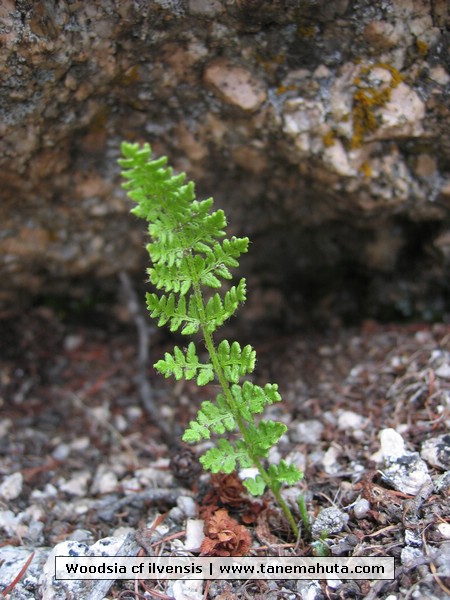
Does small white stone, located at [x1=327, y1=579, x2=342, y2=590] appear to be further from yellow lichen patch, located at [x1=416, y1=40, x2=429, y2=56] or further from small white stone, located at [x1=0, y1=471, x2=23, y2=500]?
yellow lichen patch, located at [x1=416, y1=40, x2=429, y2=56]

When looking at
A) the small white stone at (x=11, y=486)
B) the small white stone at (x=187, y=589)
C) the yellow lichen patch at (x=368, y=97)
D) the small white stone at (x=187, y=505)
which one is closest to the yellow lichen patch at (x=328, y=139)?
the yellow lichen patch at (x=368, y=97)

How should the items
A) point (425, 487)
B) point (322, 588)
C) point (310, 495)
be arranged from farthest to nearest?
point (310, 495) < point (425, 487) < point (322, 588)

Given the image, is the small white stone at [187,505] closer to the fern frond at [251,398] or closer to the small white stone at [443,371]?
the fern frond at [251,398]

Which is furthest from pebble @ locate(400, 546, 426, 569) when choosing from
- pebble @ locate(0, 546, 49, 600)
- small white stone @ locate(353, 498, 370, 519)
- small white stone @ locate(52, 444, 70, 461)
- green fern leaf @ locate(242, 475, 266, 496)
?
small white stone @ locate(52, 444, 70, 461)

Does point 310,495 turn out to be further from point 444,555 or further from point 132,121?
point 132,121

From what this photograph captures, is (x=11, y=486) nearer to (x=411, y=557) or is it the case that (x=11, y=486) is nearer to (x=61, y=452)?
(x=61, y=452)

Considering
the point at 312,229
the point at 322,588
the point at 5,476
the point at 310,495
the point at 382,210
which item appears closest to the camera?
the point at 322,588

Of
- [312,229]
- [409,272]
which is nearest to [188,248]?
[312,229]
